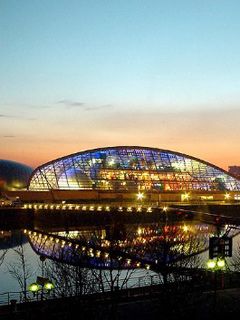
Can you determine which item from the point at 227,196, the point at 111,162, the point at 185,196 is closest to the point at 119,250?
the point at 185,196

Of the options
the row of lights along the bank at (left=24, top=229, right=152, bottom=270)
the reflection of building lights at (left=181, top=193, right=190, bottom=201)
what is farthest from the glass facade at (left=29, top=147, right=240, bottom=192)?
the row of lights along the bank at (left=24, top=229, right=152, bottom=270)

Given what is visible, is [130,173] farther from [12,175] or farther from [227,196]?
[12,175]

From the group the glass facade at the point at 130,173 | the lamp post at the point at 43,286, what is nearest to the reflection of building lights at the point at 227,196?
the glass facade at the point at 130,173

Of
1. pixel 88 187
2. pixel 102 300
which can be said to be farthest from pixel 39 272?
pixel 88 187

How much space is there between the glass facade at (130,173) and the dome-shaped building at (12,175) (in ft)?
55.1

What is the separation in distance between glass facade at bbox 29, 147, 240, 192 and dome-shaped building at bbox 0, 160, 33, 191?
16784 mm

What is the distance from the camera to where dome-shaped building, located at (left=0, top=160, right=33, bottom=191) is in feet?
415

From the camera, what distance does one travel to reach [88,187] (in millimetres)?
106812

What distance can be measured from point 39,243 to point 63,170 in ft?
185

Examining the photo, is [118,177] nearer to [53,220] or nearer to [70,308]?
[53,220]

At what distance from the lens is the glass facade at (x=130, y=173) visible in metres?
108

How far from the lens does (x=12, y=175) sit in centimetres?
13050

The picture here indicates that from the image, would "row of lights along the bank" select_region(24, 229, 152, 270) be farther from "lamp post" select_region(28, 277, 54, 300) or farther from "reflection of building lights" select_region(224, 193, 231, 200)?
"reflection of building lights" select_region(224, 193, 231, 200)

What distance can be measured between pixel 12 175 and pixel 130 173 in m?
33.9
